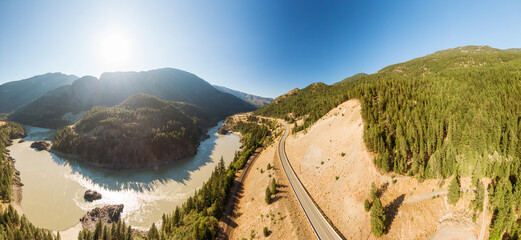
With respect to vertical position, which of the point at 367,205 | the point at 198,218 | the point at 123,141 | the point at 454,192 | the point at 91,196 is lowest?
the point at 91,196

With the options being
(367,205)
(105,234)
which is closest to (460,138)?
(367,205)

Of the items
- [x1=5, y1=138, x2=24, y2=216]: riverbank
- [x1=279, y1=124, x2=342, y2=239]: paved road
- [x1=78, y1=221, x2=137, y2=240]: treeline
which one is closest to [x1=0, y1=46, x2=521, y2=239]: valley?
[x1=279, y1=124, x2=342, y2=239]: paved road

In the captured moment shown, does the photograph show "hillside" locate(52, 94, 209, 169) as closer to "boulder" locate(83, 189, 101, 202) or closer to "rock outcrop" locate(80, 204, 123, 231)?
"boulder" locate(83, 189, 101, 202)

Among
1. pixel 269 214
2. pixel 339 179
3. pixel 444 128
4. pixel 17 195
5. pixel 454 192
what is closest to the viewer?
pixel 454 192

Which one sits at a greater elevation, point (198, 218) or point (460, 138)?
point (460, 138)

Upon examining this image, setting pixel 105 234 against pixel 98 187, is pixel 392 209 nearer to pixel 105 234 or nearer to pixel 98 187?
pixel 105 234

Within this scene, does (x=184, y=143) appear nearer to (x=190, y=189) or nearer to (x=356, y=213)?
(x=190, y=189)

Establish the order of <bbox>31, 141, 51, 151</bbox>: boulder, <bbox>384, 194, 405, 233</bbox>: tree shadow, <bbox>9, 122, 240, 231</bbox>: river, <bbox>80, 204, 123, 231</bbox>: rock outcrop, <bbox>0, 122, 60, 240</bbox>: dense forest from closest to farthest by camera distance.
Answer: <bbox>384, 194, 405, 233</bbox>: tree shadow, <bbox>0, 122, 60, 240</bbox>: dense forest, <bbox>80, 204, 123, 231</bbox>: rock outcrop, <bbox>9, 122, 240, 231</bbox>: river, <bbox>31, 141, 51, 151</bbox>: boulder
